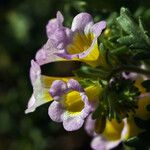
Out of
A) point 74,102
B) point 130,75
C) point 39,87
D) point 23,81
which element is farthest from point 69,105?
point 23,81

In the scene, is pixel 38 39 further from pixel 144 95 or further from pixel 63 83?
pixel 63 83

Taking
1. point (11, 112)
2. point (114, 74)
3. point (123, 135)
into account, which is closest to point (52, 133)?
point (11, 112)

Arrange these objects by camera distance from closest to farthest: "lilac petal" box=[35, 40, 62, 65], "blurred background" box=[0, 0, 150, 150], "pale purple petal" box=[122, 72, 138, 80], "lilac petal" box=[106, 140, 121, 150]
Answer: "lilac petal" box=[35, 40, 62, 65] < "pale purple petal" box=[122, 72, 138, 80] < "lilac petal" box=[106, 140, 121, 150] < "blurred background" box=[0, 0, 150, 150]

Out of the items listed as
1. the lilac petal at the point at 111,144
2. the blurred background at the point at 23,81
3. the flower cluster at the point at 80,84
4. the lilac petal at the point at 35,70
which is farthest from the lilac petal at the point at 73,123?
the blurred background at the point at 23,81

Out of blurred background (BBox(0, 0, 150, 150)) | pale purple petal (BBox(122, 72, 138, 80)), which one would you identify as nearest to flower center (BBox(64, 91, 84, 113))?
pale purple petal (BBox(122, 72, 138, 80))

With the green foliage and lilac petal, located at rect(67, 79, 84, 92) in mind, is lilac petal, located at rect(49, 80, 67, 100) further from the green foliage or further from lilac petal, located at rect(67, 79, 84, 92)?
the green foliage

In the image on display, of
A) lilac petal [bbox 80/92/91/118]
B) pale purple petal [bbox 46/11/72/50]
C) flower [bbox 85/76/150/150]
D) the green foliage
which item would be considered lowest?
flower [bbox 85/76/150/150]

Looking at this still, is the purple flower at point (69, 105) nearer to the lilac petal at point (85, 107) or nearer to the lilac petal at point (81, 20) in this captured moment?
the lilac petal at point (85, 107)
